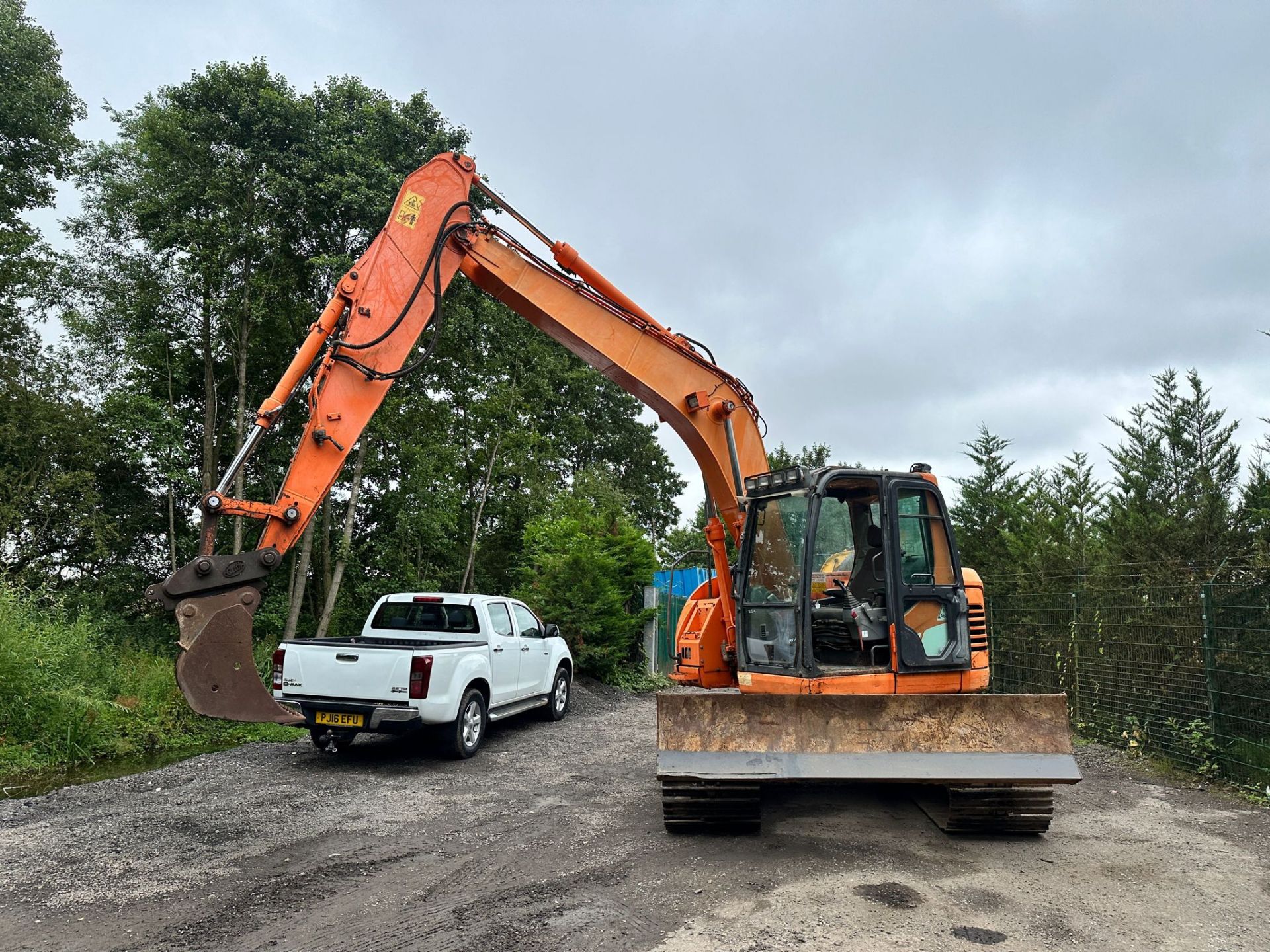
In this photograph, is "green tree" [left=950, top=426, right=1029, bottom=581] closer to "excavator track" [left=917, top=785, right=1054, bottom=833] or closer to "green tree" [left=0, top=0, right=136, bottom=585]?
"excavator track" [left=917, top=785, right=1054, bottom=833]

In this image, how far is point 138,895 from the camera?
4.59 m

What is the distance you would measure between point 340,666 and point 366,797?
5.07ft

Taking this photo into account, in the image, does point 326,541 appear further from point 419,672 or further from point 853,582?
point 853,582

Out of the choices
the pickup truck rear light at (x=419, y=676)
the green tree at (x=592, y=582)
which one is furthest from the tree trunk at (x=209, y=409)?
the pickup truck rear light at (x=419, y=676)

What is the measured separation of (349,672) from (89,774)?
2611 mm

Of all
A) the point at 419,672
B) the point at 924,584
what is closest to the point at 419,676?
the point at 419,672

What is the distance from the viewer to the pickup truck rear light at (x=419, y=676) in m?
7.98

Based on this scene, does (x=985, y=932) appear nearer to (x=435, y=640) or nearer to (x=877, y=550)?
(x=877, y=550)

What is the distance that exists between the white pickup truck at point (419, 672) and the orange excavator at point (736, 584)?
2.15 m

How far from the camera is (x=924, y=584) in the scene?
6129 millimetres

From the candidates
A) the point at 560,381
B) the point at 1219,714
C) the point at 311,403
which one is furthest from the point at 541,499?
the point at 1219,714

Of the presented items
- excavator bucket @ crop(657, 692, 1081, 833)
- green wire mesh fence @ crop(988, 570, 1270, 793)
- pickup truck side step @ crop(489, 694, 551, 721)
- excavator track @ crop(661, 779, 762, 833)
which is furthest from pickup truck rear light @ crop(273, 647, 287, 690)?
green wire mesh fence @ crop(988, 570, 1270, 793)

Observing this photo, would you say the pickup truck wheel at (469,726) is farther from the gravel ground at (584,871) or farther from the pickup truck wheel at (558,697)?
the pickup truck wheel at (558,697)

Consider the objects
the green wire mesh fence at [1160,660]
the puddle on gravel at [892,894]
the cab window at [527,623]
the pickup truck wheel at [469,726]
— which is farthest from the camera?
the cab window at [527,623]
